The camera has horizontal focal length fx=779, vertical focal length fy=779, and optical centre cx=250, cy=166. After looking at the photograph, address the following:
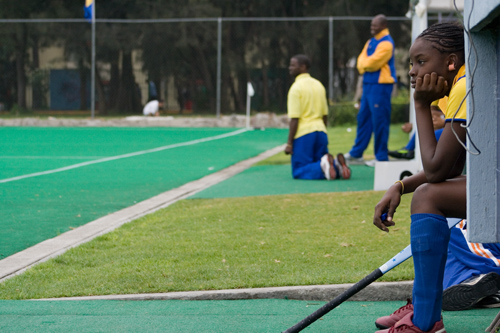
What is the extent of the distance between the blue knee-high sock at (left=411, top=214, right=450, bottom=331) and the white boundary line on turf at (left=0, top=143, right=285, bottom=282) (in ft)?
9.15

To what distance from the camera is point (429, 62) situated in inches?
127

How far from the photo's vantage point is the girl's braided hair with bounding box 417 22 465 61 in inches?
127

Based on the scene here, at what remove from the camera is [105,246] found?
5.89 m

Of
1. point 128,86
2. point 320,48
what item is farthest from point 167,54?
point 320,48

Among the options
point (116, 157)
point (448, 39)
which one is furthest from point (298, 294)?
point (116, 157)

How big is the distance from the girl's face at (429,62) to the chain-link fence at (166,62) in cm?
2353

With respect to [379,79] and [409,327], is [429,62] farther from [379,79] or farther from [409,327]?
[379,79]

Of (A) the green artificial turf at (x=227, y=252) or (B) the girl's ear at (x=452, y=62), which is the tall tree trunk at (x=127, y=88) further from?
(B) the girl's ear at (x=452, y=62)

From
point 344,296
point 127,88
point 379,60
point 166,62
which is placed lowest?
point 344,296

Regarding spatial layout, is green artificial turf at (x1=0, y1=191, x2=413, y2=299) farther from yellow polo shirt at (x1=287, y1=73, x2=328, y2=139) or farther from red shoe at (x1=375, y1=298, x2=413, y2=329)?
yellow polo shirt at (x1=287, y1=73, x2=328, y2=139)

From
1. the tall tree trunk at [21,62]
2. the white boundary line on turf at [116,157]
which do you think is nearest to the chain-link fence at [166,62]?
the tall tree trunk at [21,62]

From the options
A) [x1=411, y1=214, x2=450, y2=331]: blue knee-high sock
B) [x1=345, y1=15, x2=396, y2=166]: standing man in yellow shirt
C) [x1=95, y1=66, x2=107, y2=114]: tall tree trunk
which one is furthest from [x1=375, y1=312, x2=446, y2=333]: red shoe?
[x1=95, y1=66, x2=107, y2=114]: tall tree trunk

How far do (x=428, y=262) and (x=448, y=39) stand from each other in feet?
3.03

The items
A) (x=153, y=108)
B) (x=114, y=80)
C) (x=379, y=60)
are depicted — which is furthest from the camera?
(x=114, y=80)
